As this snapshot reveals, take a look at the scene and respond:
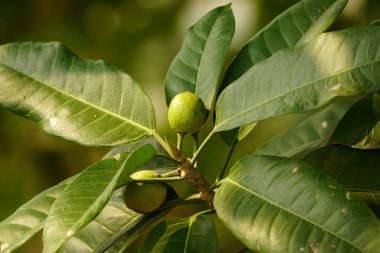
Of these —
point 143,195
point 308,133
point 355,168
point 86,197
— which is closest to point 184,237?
point 143,195

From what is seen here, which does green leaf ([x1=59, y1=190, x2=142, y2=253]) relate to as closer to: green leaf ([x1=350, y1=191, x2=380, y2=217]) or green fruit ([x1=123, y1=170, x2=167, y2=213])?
green fruit ([x1=123, y1=170, x2=167, y2=213])

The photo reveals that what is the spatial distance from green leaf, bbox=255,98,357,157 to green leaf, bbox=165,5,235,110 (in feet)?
1.15

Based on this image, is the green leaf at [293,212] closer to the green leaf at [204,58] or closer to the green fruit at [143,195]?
the green fruit at [143,195]

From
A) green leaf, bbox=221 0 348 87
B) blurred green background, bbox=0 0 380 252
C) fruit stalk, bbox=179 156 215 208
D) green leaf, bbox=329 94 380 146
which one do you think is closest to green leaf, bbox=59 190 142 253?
fruit stalk, bbox=179 156 215 208

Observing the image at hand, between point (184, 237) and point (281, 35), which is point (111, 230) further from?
point (281, 35)

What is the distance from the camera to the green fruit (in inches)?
30.8

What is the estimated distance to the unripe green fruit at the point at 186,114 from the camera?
0.83 m

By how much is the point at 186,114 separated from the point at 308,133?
1.68 feet

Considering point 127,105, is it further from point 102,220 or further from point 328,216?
point 328,216

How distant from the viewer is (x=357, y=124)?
98cm

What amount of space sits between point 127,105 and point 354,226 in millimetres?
380

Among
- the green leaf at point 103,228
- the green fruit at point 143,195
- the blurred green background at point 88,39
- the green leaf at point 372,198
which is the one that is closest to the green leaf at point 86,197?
the green fruit at point 143,195

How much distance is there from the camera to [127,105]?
0.86 metres

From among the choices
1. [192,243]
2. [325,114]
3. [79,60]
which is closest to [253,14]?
[325,114]
